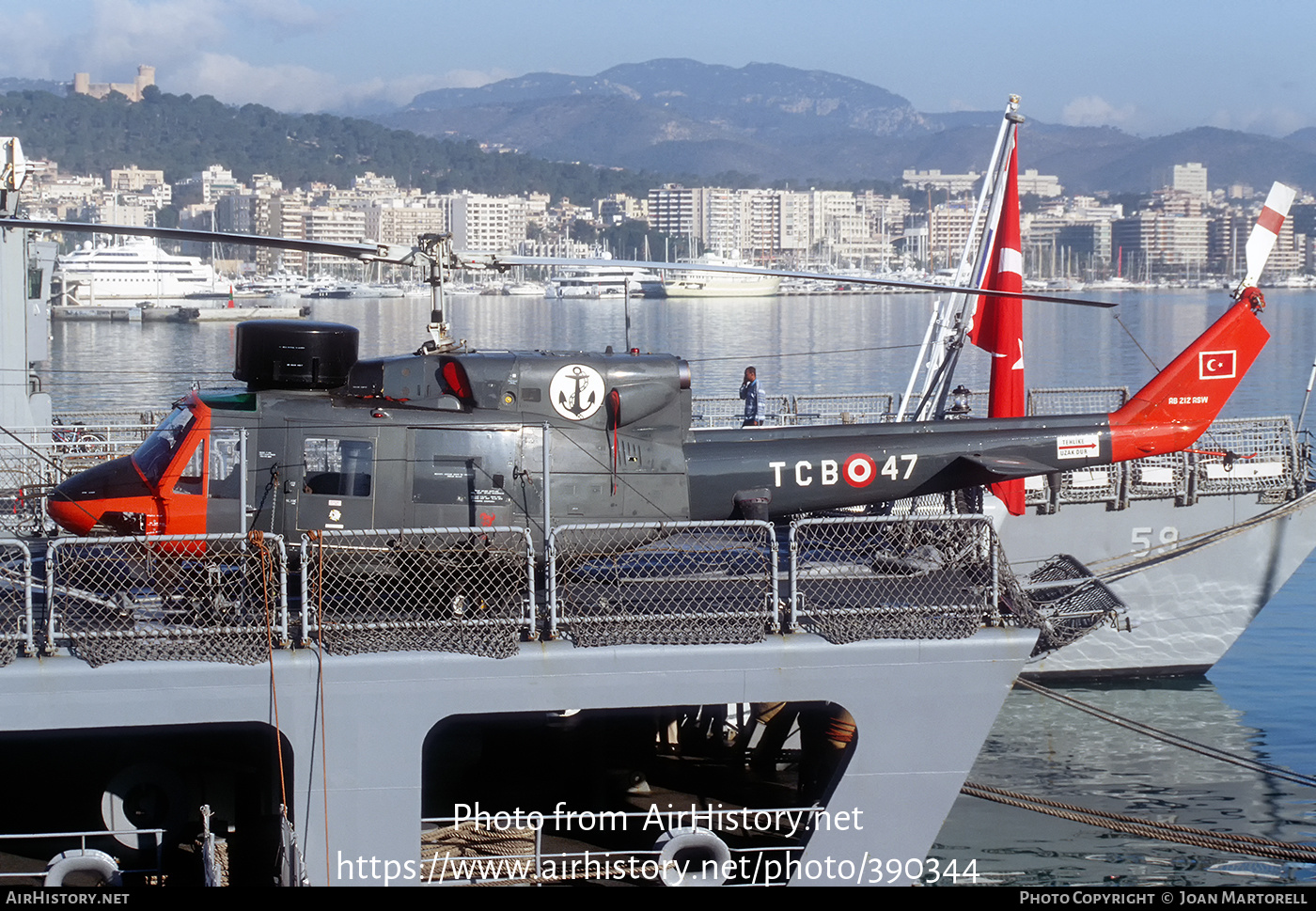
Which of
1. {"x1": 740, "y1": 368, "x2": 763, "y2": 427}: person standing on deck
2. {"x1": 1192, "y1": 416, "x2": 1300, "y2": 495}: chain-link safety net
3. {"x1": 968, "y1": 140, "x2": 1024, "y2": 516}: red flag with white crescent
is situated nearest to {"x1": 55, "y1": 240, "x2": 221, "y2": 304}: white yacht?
{"x1": 740, "y1": 368, "x2": 763, "y2": 427}: person standing on deck

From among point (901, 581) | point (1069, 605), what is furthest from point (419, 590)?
point (1069, 605)

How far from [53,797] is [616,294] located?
466 feet

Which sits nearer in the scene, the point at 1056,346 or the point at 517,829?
the point at 517,829

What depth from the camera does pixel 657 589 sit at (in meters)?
9.21

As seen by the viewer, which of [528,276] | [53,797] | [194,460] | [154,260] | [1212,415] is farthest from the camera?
[528,276]

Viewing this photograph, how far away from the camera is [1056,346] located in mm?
75562

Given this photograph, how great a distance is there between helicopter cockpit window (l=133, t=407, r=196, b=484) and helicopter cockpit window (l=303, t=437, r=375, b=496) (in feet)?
2.88

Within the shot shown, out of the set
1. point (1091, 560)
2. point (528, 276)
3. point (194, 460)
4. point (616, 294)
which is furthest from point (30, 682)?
point (528, 276)

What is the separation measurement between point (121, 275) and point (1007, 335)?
364ft

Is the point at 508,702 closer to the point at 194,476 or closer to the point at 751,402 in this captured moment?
the point at 194,476

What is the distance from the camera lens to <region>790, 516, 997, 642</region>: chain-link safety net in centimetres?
838

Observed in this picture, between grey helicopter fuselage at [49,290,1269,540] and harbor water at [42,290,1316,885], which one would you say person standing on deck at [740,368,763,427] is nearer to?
harbor water at [42,290,1316,885]

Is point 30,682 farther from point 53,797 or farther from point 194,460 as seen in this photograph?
point 53,797

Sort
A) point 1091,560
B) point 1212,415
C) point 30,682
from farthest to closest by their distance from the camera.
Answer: point 1091,560 < point 1212,415 < point 30,682
